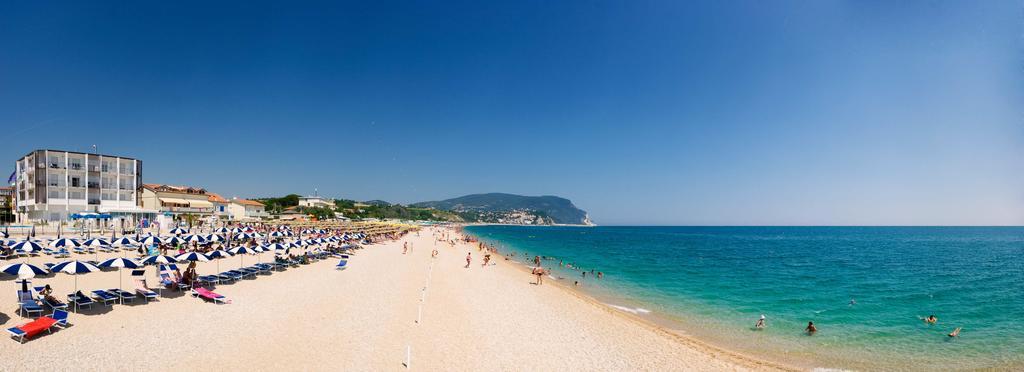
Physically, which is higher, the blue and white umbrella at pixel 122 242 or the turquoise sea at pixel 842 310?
the blue and white umbrella at pixel 122 242

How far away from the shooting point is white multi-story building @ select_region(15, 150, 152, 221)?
43969 mm

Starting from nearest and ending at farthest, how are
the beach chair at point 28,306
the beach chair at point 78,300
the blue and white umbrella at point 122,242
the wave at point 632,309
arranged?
the beach chair at point 28,306 → the beach chair at point 78,300 → the wave at point 632,309 → the blue and white umbrella at point 122,242

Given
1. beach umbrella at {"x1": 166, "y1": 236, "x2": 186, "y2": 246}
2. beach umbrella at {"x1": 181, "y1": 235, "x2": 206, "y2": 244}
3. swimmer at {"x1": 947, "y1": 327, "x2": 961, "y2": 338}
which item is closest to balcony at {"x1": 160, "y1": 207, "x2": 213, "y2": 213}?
beach umbrella at {"x1": 181, "y1": 235, "x2": 206, "y2": 244}

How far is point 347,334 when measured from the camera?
1180 centimetres

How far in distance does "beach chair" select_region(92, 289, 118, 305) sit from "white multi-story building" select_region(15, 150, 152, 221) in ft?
142

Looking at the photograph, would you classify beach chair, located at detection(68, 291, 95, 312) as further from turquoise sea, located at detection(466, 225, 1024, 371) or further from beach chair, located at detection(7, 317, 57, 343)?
turquoise sea, located at detection(466, 225, 1024, 371)

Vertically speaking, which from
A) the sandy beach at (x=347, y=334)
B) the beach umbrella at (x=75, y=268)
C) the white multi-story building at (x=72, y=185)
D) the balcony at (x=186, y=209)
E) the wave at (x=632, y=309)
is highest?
the white multi-story building at (x=72, y=185)

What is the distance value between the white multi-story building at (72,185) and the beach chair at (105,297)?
142ft

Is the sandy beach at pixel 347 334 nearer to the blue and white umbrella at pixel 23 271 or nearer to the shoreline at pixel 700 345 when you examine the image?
the shoreline at pixel 700 345

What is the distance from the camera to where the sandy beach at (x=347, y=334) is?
9633mm

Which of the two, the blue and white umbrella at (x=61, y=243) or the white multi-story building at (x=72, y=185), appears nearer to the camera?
the blue and white umbrella at (x=61, y=243)

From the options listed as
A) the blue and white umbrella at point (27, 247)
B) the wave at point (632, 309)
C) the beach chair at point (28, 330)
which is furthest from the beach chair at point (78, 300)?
the wave at point (632, 309)

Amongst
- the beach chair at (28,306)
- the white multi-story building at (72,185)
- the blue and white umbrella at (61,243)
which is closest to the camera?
the beach chair at (28,306)

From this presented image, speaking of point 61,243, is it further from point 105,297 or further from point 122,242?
point 105,297
